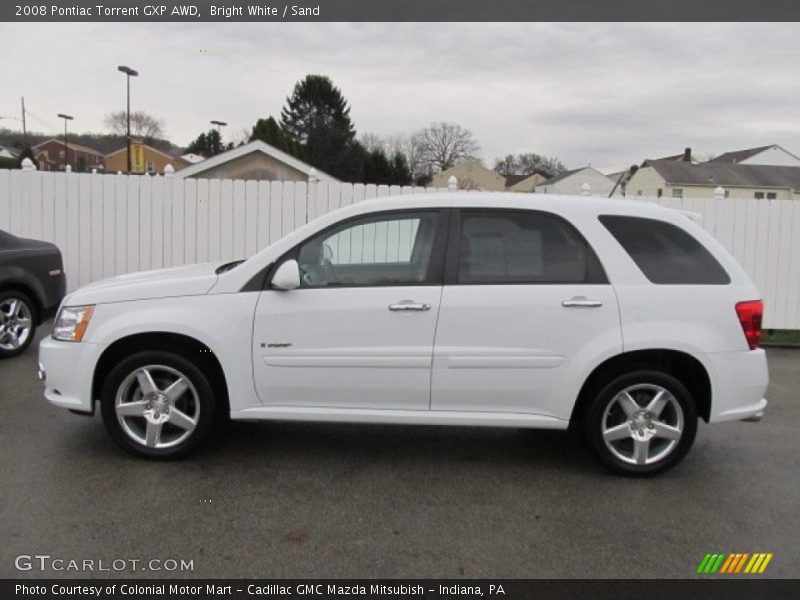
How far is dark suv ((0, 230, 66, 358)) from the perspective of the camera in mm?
6941

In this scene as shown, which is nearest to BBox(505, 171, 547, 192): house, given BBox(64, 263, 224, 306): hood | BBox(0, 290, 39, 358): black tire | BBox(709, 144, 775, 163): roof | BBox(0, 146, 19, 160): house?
BBox(709, 144, 775, 163): roof

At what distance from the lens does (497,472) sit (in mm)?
4375

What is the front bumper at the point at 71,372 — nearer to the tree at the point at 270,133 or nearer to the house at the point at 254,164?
the house at the point at 254,164

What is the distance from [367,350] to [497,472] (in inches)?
47.2

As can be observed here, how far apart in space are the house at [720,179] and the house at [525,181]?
22.0 metres

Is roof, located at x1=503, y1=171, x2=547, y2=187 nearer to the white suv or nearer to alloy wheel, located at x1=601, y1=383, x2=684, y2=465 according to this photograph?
the white suv

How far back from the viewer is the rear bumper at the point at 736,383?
4148 mm

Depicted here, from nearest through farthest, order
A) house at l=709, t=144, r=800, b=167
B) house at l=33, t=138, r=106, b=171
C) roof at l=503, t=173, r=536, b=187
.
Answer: house at l=709, t=144, r=800, b=167
roof at l=503, t=173, r=536, b=187
house at l=33, t=138, r=106, b=171

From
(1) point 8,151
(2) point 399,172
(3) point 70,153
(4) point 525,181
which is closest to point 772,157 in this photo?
(4) point 525,181

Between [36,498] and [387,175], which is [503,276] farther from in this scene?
[387,175]

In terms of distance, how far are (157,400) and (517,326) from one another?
2334mm

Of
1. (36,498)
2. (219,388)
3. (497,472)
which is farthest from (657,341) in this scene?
(36,498)

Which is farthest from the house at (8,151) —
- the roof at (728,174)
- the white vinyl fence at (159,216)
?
the white vinyl fence at (159,216)

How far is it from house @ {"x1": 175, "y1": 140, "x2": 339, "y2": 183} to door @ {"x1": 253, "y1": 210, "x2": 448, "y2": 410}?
21.1m
